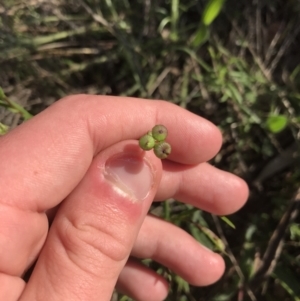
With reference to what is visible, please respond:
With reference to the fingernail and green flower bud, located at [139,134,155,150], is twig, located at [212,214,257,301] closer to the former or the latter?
the fingernail

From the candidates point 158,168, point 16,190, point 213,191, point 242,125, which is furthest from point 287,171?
point 16,190

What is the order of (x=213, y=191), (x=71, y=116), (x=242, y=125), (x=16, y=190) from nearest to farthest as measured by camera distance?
(x=16, y=190)
(x=71, y=116)
(x=213, y=191)
(x=242, y=125)

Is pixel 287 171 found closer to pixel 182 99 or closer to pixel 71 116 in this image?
pixel 182 99

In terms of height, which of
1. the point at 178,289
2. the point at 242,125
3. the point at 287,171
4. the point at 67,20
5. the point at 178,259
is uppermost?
the point at 67,20

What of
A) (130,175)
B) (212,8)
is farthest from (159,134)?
(212,8)

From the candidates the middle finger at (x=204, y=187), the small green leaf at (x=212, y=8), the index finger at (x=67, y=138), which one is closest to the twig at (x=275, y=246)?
the middle finger at (x=204, y=187)

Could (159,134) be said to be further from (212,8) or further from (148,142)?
(212,8)

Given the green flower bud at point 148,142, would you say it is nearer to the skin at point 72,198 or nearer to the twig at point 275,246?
the skin at point 72,198

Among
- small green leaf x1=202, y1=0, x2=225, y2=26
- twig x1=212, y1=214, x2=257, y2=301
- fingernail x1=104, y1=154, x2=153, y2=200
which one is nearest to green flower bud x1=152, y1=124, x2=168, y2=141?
fingernail x1=104, y1=154, x2=153, y2=200
